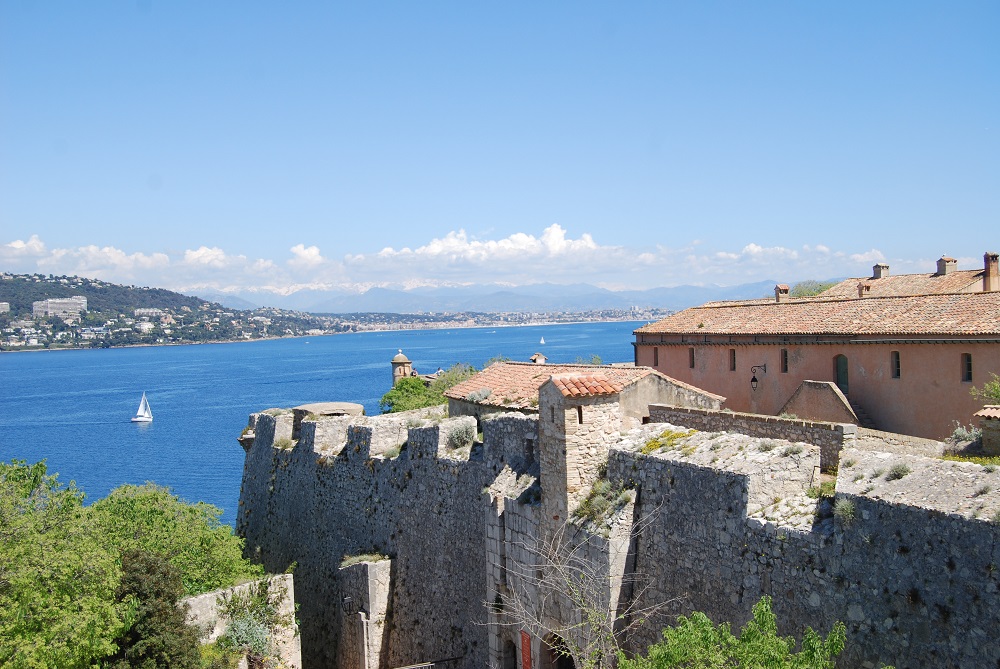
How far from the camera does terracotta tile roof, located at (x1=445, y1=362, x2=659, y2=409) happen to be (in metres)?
18.0

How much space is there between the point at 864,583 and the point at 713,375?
1679cm

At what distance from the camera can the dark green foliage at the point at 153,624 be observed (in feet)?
49.1

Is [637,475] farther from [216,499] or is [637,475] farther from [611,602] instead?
[216,499]

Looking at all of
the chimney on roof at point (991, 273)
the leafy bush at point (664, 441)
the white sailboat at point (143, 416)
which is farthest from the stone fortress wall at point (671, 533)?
the white sailboat at point (143, 416)

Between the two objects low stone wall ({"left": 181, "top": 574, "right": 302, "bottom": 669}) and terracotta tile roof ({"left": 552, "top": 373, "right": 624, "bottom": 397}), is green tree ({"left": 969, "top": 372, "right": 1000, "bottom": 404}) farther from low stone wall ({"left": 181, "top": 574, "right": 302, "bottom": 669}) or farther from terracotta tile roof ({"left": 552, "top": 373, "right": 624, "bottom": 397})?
low stone wall ({"left": 181, "top": 574, "right": 302, "bottom": 669})

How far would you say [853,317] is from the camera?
A: 853 inches

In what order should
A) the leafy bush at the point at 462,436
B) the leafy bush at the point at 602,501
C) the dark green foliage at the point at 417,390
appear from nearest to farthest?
the leafy bush at the point at 602,501
the leafy bush at the point at 462,436
the dark green foliage at the point at 417,390

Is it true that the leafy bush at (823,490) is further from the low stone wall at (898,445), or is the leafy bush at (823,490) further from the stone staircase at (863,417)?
the stone staircase at (863,417)

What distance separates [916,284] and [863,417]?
13.9m

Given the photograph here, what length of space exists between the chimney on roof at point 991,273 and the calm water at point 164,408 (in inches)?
1127

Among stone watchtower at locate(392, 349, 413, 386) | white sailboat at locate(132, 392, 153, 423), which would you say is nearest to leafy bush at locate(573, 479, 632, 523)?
stone watchtower at locate(392, 349, 413, 386)

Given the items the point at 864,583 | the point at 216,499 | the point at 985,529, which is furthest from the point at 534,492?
the point at 216,499

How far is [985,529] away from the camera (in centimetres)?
726

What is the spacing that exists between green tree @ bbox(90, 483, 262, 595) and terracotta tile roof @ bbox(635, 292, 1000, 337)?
1395 centimetres
